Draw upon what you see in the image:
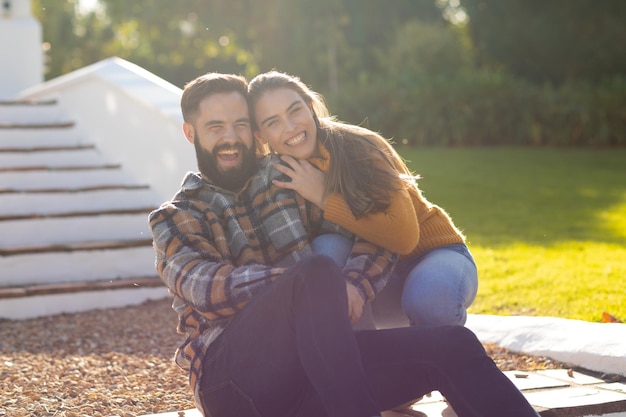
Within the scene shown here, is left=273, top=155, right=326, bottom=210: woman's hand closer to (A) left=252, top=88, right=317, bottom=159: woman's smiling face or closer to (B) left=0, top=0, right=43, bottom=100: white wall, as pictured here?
(A) left=252, top=88, right=317, bottom=159: woman's smiling face

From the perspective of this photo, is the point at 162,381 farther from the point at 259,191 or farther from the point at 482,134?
the point at 482,134

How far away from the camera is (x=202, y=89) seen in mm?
3230

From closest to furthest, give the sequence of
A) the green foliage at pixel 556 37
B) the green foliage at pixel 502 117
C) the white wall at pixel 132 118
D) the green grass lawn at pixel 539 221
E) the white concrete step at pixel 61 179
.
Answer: the green grass lawn at pixel 539 221 → the white wall at pixel 132 118 → the white concrete step at pixel 61 179 → the green foliage at pixel 502 117 → the green foliage at pixel 556 37

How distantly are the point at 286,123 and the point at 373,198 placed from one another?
447 mm

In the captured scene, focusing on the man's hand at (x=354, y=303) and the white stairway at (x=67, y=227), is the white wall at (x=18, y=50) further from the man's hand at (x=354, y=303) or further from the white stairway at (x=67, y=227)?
the man's hand at (x=354, y=303)

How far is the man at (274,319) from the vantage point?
8.70 ft

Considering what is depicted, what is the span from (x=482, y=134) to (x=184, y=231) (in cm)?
1347

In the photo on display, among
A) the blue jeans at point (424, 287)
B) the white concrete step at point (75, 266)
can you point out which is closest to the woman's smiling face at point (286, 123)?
the blue jeans at point (424, 287)

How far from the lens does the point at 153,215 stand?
3033 millimetres

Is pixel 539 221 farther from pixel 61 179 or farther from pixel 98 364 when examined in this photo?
pixel 98 364

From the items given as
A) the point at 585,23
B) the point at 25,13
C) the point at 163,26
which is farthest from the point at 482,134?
the point at 163,26

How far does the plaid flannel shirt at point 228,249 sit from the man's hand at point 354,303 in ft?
0.19

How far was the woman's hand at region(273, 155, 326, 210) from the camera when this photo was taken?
10.7ft

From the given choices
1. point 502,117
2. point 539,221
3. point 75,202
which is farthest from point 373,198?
point 502,117
